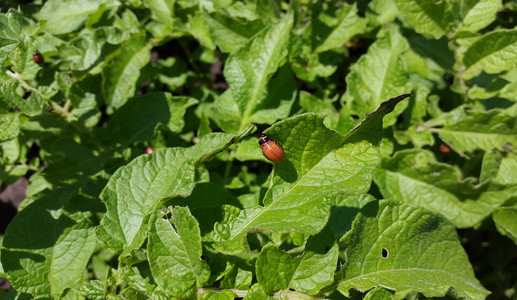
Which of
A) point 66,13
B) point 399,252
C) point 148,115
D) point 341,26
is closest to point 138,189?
point 148,115

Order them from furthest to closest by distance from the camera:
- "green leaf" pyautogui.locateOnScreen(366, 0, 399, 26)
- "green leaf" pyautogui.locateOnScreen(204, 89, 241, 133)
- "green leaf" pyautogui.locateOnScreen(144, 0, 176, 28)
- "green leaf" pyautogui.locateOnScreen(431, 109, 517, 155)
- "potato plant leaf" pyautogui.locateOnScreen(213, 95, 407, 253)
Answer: "green leaf" pyautogui.locateOnScreen(366, 0, 399, 26) → "green leaf" pyautogui.locateOnScreen(144, 0, 176, 28) → "green leaf" pyautogui.locateOnScreen(204, 89, 241, 133) → "green leaf" pyautogui.locateOnScreen(431, 109, 517, 155) → "potato plant leaf" pyautogui.locateOnScreen(213, 95, 407, 253)

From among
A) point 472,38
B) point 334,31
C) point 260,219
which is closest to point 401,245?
point 260,219

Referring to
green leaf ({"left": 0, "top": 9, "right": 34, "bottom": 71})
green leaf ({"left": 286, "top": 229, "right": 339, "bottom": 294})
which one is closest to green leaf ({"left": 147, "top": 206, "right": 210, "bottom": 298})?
green leaf ({"left": 286, "top": 229, "right": 339, "bottom": 294})

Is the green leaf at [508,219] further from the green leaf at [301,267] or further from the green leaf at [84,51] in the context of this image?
the green leaf at [84,51]

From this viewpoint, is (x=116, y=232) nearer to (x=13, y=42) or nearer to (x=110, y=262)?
(x=13, y=42)

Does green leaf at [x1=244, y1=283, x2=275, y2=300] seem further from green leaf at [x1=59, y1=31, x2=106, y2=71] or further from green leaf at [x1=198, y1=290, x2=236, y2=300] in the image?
green leaf at [x1=59, y1=31, x2=106, y2=71]

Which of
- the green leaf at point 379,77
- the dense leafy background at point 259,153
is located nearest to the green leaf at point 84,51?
the dense leafy background at point 259,153

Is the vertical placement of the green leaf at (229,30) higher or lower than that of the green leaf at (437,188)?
higher
